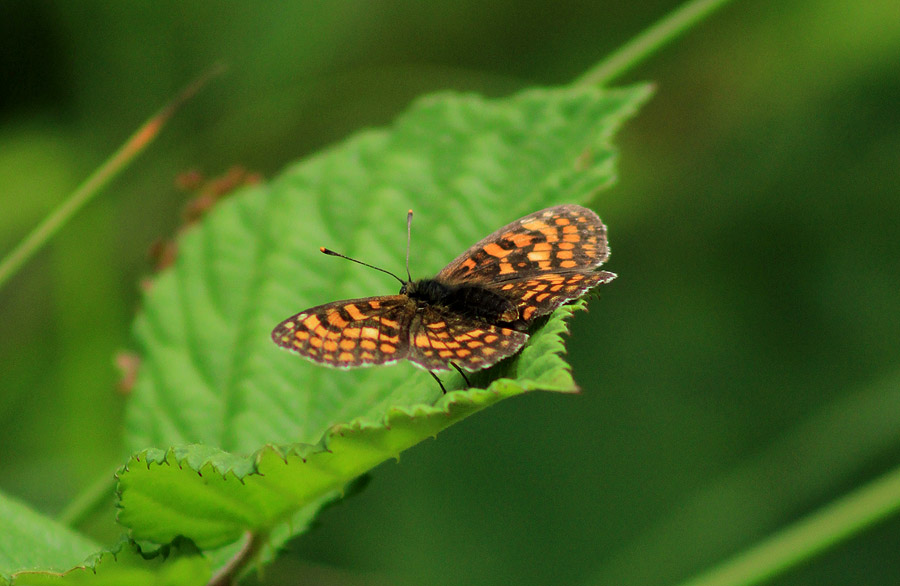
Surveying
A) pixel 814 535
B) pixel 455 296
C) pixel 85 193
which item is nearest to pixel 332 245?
pixel 455 296

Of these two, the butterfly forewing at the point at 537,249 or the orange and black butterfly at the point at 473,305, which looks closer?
the orange and black butterfly at the point at 473,305

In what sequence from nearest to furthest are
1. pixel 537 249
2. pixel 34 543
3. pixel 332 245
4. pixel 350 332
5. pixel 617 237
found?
pixel 34 543, pixel 350 332, pixel 537 249, pixel 332 245, pixel 617 237

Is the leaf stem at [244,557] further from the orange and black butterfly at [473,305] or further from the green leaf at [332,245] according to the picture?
the orange and black butterfly at [473,305]

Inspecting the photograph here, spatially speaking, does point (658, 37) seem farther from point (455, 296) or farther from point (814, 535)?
point (814, 535)

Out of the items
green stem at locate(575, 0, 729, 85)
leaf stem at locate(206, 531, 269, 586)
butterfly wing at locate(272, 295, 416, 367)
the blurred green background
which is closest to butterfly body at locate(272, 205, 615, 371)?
butterfly wing at locate(272, 295, 416, 367)

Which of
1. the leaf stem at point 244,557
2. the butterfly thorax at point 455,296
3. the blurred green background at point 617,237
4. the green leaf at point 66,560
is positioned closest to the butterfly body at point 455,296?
the butterfly thorax at point 455,296

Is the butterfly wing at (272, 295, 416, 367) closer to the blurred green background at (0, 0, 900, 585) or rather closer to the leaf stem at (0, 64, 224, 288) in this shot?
the leaf stem at (0, 64, 224, 288)
